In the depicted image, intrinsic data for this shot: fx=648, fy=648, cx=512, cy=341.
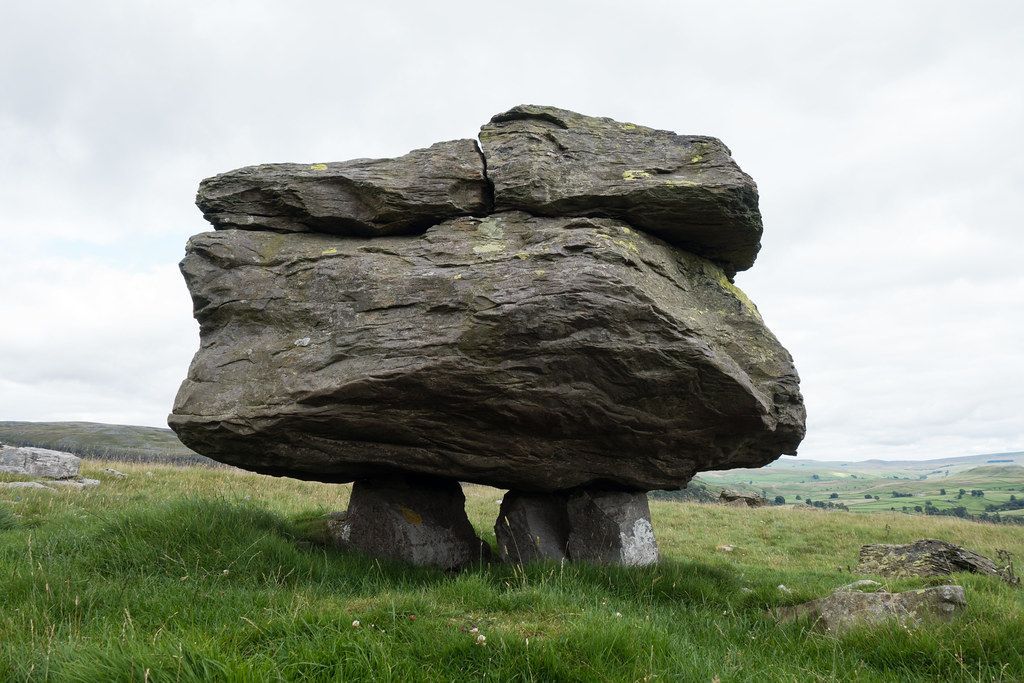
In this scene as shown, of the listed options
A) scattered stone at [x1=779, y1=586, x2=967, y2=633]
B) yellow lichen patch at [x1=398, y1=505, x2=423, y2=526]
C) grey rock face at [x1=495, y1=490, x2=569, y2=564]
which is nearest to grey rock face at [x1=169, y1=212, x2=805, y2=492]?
grey rock face at [x1=495, y1=490, x2=569, y2=564]

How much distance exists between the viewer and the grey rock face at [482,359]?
8.16 m

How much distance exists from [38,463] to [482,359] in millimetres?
15411

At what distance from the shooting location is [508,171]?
32.6 feet

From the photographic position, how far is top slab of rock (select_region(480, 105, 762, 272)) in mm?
9633

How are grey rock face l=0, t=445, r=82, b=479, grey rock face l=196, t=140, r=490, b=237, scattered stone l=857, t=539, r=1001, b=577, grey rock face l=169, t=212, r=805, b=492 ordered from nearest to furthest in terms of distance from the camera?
1. grey rock face l=169, t=212, r=805, b=492
2. grey rock face l=196, t=140, r=490, b=237
3. scattered stone l=857, t=539, r=1001, b=577
4. grey rock face l=0, t=445, r=82, b=479

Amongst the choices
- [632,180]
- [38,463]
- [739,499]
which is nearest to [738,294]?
[632,180]

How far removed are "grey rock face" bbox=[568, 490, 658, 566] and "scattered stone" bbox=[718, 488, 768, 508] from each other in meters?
23.4

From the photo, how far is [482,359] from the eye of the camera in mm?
8156

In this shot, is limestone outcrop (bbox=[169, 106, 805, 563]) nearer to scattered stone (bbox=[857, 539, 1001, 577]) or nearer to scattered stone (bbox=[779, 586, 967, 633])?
A: scattered stone (bbox=[779, 586, 967, 633])

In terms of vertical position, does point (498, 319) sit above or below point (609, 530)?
above

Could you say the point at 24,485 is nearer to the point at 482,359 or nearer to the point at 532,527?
the point at 532,527

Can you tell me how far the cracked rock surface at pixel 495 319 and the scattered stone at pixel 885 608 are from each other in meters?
2.62

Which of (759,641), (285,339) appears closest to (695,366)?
(759,641)

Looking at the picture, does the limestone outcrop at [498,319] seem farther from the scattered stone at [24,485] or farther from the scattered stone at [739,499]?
the scattered stone at [739,499]
